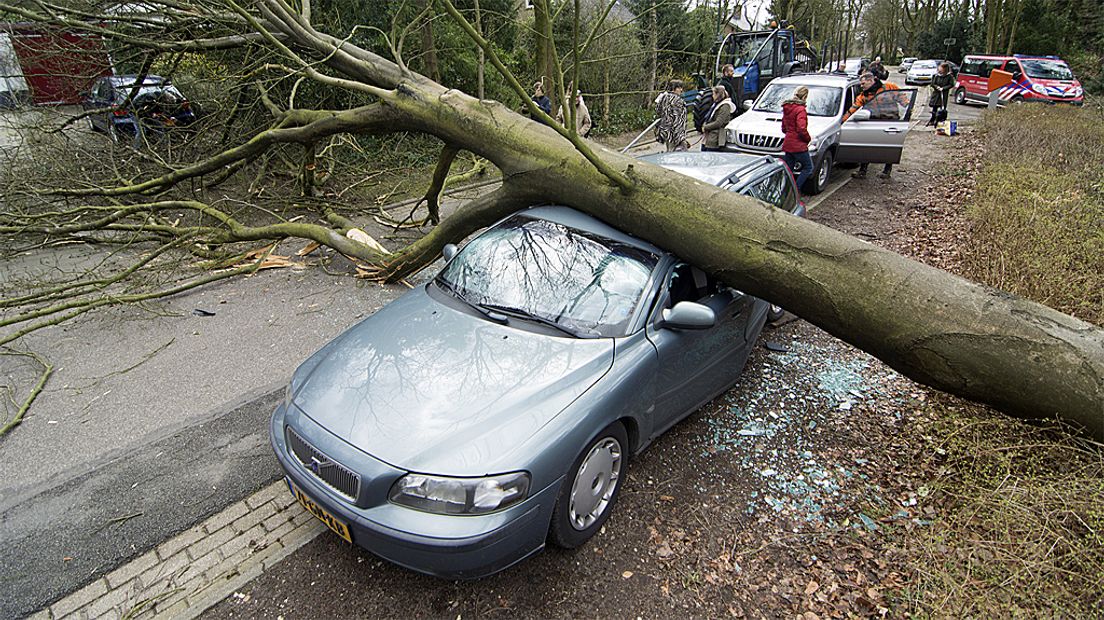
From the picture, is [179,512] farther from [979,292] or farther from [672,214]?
[979,292]

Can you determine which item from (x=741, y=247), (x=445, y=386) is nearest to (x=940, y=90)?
(x=741, y=247)

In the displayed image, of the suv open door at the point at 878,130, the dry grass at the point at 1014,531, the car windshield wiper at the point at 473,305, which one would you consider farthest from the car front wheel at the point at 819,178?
the car windshield wiper at the point at 473,305

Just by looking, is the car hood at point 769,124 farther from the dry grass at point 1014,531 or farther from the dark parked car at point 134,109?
the dark parked car at point 134,109

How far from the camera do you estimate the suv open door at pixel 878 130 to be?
367 inches

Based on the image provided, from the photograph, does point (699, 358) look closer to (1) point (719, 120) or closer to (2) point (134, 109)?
(1) point (719, 120)

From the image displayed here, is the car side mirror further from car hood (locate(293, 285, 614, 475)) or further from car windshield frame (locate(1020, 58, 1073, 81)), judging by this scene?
car windshield frame (locate(1020, 58, 1073, 81))

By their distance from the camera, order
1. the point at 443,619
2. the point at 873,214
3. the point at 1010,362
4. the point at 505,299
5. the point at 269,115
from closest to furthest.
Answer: the point at 443,619, the point at 1010,362, the point at 505,299, the point at 873,214, the point at 269,115

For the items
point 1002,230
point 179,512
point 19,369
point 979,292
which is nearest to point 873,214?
point 1002,230

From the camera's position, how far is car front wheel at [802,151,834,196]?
9.12 m

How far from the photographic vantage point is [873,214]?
8.16 metres

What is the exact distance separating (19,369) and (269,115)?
17.4 feet

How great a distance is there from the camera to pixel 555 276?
3.52 meters

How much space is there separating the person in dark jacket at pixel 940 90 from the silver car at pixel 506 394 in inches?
585

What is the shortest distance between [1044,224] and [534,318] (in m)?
5.35
